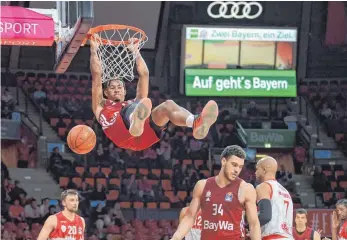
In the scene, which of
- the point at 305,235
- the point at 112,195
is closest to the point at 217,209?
the point at 305,235

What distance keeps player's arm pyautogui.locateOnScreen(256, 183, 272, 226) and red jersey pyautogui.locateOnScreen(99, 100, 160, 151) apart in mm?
1935

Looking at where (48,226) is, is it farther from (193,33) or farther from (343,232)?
(193,33)

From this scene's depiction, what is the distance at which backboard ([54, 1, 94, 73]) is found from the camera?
1084 centimetres

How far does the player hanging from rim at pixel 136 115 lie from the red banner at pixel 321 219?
1105cm

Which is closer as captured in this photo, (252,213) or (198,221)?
(252,213)

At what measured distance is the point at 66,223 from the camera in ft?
38.4

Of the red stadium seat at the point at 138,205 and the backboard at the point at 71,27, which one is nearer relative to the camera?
the backboard at the point at 71,27

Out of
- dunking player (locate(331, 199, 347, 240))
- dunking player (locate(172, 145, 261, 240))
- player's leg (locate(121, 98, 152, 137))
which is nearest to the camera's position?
dunking player (locate(172, 145, 261, 240))

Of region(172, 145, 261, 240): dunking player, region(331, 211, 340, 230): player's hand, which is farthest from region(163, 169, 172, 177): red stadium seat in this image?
region(172, 145, 261, 240): dunking player

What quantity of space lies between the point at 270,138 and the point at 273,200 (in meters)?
18.0

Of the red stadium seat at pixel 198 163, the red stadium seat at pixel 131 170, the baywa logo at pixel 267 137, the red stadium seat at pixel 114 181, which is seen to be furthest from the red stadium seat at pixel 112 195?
the baywa logo at pixel 267 137

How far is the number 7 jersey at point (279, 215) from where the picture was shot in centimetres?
979

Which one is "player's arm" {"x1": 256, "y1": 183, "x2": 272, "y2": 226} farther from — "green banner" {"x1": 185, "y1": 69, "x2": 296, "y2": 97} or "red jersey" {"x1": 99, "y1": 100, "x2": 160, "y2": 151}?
"green banner" {"x1": 185, "y1": 69, "x2": 296, "y2": 97}

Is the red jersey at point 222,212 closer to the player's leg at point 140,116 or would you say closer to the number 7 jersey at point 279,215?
the number 7 jersey at point 279,215
